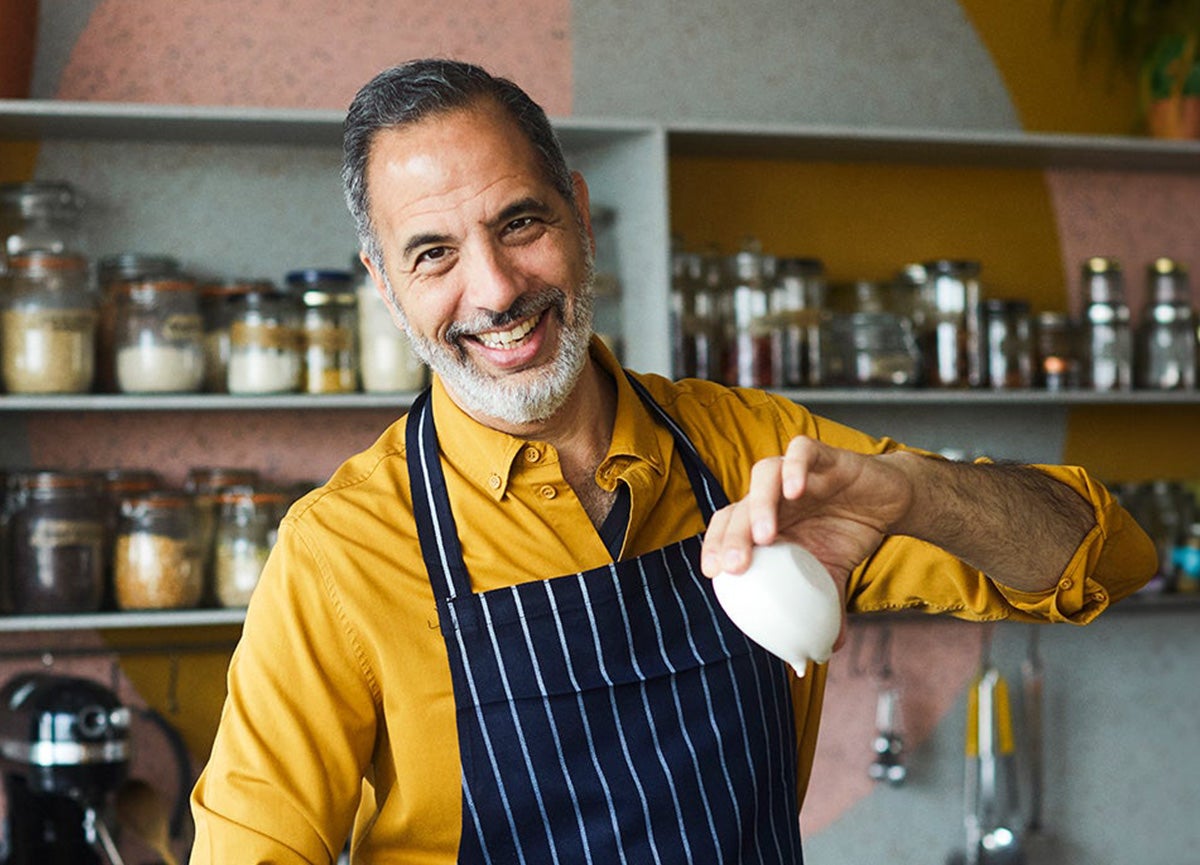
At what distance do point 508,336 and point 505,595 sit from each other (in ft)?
0.78

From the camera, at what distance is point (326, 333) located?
100 inches

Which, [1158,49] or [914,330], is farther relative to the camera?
[1158,49]

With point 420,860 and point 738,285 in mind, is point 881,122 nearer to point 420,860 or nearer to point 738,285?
point 738,285

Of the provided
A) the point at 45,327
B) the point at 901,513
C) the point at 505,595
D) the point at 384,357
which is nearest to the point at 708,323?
the point at 384,357

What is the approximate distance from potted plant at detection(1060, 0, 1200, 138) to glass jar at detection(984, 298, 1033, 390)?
539 mm

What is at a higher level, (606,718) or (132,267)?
(132,267)

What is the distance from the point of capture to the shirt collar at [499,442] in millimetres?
1438

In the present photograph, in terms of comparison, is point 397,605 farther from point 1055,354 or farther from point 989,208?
point 989,208

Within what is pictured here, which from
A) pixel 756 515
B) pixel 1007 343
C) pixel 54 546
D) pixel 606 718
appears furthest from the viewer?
pixel 1007 343

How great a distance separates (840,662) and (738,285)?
2.63 feet

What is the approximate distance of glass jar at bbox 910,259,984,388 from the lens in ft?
9.34

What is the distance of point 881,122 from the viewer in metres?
3.05

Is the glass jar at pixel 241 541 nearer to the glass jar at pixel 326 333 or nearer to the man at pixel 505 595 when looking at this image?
the glass jar at pixel 326 333

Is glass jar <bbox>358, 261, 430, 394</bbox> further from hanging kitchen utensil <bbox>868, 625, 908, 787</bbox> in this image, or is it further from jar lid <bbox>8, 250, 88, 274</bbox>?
hanging kitchen utensil <bbox>868, 625, 908, 787</bbox>
